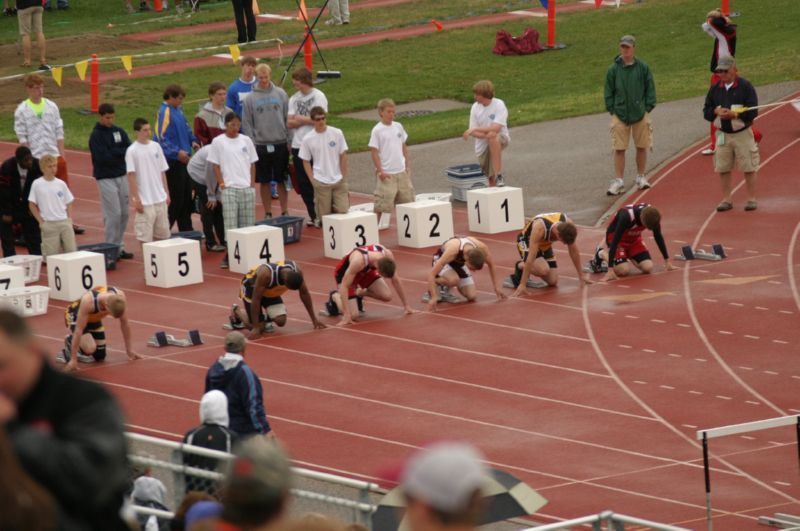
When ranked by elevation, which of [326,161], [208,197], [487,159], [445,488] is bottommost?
[487,159]

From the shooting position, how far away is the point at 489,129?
2164 centimetres

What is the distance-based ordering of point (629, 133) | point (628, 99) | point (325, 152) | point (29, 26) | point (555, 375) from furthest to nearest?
point (29, 26) → point (629, 133) → point (628, 99) → point (325, 152) → point (555, 375)

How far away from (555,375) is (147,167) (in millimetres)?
6430

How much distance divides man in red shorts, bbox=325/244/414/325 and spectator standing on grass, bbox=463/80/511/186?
5.06 meters

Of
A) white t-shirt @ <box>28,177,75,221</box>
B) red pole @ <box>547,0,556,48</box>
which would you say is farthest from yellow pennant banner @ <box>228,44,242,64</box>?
white t-shirt @ <box>28,177,75,221</box>

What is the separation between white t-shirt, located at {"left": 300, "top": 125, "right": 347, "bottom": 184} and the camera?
19.9 metres

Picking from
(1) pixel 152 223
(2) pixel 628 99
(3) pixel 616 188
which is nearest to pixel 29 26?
(1) pixel 152 223

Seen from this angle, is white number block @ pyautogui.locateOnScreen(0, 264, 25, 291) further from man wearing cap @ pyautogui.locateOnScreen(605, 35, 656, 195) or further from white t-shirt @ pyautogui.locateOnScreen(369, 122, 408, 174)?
man wearing cap @ pyautogui.locateOnScreen(605, 35, 656, 195)

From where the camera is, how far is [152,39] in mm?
38094

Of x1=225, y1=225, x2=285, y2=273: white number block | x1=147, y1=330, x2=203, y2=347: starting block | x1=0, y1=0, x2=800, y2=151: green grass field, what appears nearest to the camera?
x1=147, y1=330, x2=203, y2=347: starting block

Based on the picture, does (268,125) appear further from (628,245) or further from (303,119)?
(628,245)

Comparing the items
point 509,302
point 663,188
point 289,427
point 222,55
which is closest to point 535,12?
point 222,55

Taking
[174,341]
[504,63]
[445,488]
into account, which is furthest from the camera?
[504,63]

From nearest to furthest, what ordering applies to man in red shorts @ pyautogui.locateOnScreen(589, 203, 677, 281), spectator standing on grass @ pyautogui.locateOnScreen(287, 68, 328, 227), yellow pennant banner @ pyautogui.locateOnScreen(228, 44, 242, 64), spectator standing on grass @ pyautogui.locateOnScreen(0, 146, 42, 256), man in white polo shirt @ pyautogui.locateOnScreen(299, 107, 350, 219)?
1. man in red shorts @ pyautogui.locateOnScreen(589, 203, 677, 281)
2. spectator standing on grass @ pyautogui.locateOnScreen(0, 146, 42, 256)
3. man in white polo shirt @ pyautogui.locateOnScreen(299, 107, 350, 219)
4. spectator standing on grass @ pyautogui.locateOnScreen(287, 68, 328, 227)
5. yellow pennant banner @ pyautogui.locateOnScreen(228, 44, 242, 64)
